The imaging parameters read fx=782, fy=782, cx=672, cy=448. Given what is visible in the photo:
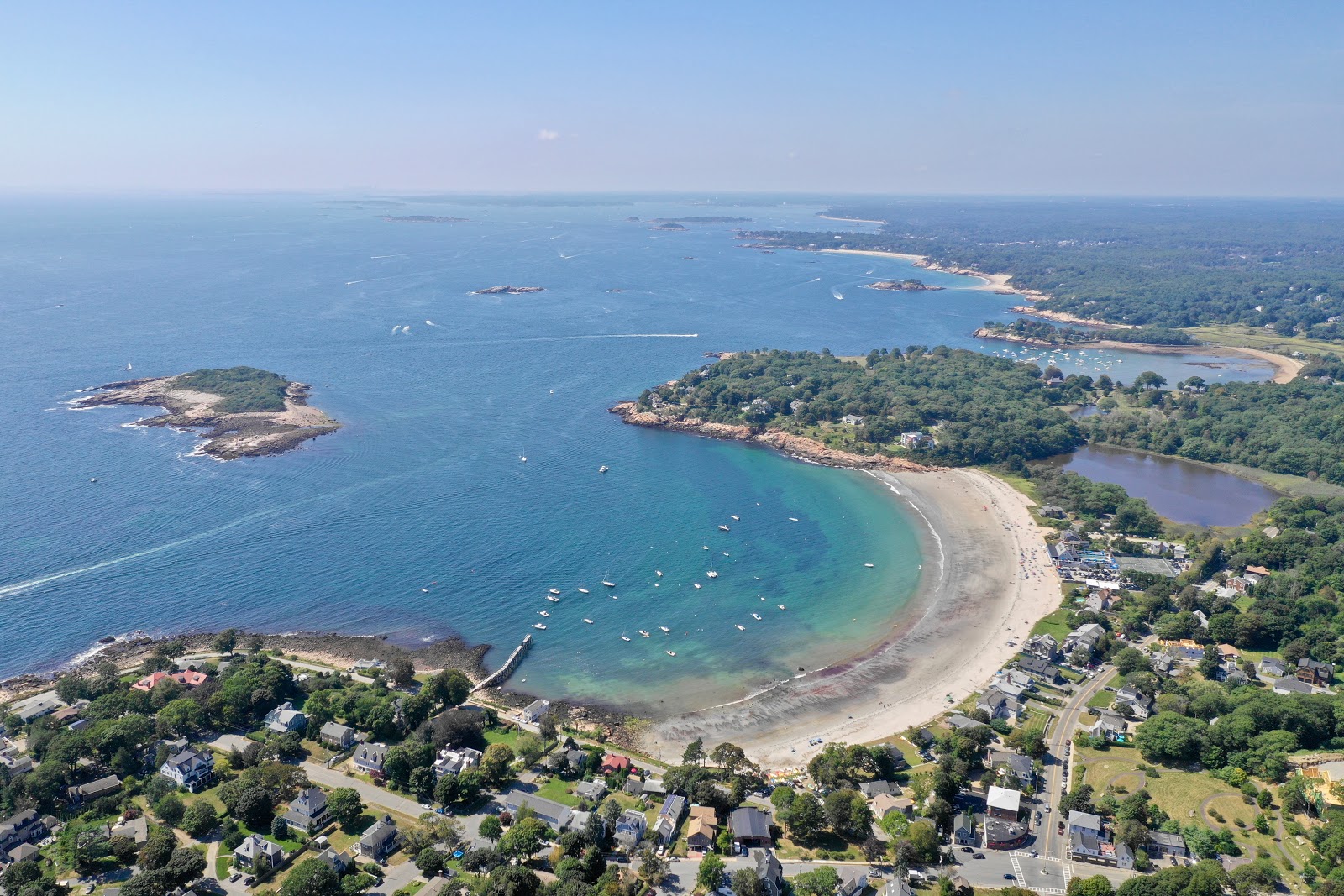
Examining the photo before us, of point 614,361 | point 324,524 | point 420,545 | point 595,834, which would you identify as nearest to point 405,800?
point 595,834

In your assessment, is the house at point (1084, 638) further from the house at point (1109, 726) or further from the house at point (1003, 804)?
the house at point (1003, 804)

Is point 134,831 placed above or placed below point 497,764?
below

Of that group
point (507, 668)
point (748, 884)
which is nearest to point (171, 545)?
point (507, 668)

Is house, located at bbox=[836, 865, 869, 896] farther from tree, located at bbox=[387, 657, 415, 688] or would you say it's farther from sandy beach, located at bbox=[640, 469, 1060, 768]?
tree, located at bbox=[387, 657, 415, 688]

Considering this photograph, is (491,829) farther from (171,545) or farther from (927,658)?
(171,545)

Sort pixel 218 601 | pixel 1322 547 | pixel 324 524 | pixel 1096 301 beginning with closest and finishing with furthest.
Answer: pixel 218 601, pixel 1322 547, pixel 324 524, pixel 1096 301

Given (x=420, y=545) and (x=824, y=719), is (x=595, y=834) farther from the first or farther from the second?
(x=420, y=545)
